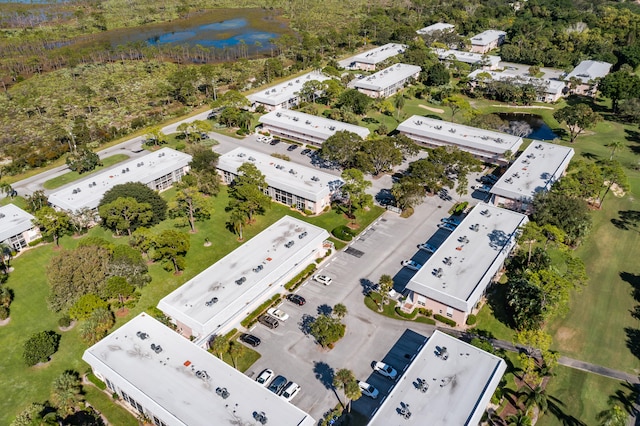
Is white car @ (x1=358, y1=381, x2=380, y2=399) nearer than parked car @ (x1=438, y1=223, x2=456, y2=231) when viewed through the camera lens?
Yes

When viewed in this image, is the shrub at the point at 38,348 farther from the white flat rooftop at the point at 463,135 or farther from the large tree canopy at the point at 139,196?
the white flat rooftop at the point at 463,135

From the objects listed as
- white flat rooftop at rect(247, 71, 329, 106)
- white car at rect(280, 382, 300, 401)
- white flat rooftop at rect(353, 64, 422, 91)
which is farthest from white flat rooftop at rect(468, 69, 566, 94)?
white car at rect(280, 382, 300, 401)

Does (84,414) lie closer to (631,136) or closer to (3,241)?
(3,241)

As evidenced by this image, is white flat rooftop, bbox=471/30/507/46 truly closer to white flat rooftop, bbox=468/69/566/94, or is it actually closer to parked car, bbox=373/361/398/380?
Answer: white flat rooftop, bbox=468/69/566/94

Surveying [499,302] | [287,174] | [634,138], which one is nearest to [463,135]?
[287,174]

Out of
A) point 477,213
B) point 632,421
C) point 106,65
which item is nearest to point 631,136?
point 477,213
